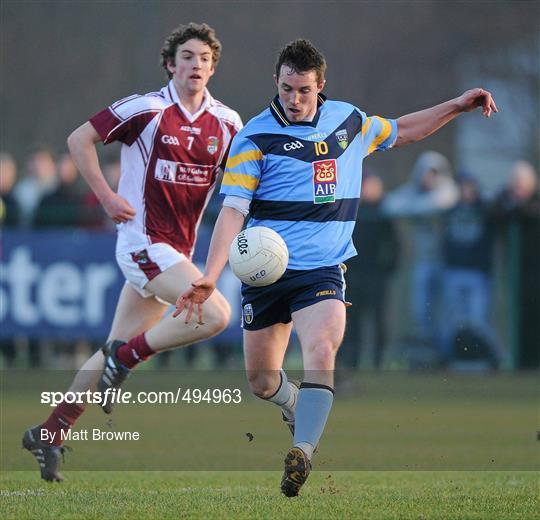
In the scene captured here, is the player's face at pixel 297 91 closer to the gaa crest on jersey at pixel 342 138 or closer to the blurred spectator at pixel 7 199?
the gaa crest on jersey at pixel 342 138

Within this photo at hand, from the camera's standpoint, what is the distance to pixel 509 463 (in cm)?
898

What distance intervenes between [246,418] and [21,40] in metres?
9.17


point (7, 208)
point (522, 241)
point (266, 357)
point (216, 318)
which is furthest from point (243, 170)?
point (522, 241)

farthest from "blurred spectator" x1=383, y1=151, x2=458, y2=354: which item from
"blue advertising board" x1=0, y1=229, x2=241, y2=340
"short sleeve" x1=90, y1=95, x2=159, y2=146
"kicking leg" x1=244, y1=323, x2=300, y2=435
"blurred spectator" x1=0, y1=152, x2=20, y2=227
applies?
"kicking leg" x1=244, y1=323, x2=300, y2=435

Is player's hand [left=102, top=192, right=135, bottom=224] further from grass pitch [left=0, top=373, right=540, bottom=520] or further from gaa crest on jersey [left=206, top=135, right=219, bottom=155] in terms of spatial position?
grass pitch [left=0, top=373, right=540, bottom=520]

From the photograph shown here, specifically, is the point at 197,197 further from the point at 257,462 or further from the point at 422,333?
the point at 422,333

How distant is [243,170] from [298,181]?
293 mm

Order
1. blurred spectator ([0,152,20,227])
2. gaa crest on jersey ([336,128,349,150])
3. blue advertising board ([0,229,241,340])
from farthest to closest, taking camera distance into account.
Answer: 1. blurred spectator ([0,152,20,227])
2. blue advertising board ([0,229,241,340])
3. gaa crest on jersey ([336,128,349,150])

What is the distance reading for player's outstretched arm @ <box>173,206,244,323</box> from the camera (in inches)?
274

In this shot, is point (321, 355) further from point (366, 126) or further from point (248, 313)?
point (366, 126)

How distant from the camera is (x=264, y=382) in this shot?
7.72m

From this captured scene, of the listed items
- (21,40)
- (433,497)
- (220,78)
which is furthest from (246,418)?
(21,40)

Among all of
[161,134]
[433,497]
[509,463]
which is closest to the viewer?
[433,497]

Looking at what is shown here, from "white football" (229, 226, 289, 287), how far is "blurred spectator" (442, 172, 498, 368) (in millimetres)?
8142
